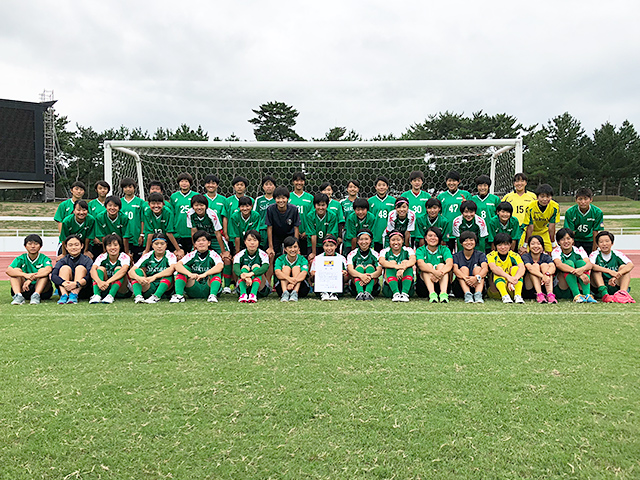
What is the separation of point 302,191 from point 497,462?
497 centimetres

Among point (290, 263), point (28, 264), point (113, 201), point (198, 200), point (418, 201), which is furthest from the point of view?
point (418, 201)

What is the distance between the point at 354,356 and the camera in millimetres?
3094

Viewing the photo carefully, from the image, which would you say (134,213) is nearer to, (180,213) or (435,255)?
(180,213)

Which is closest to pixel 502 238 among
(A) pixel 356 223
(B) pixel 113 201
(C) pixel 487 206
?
(C) pixel 487 206

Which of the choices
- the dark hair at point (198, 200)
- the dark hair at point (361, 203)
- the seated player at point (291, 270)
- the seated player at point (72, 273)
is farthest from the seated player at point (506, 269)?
the seated player at point (72, 273)

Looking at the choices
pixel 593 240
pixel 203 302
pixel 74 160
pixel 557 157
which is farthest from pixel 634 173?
pixel 74 160

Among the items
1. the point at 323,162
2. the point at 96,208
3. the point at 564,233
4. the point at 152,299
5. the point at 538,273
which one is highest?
the point at 323,162

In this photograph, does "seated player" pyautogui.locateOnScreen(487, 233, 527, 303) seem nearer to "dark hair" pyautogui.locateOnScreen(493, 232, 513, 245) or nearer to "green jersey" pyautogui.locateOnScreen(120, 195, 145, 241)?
"dark hair" pyautogui.locateOnScreen(493, 232, 513, 245)

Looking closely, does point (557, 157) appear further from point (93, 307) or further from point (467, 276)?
point (93, 307)

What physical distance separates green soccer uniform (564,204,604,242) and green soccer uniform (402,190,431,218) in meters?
1.85

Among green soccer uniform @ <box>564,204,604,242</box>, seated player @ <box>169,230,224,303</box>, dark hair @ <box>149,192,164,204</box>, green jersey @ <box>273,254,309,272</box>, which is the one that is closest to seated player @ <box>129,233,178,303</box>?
seated player @ <box>169,230,224,303</box>

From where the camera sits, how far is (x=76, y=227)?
236 inches

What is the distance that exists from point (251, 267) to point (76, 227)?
250cm

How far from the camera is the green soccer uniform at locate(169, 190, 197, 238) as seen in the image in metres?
6.12
